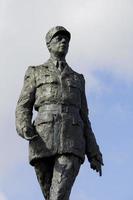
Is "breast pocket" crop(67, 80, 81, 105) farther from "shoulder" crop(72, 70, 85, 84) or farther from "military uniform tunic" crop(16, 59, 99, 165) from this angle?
"shoulder" crop(72, 70, 85, 84)

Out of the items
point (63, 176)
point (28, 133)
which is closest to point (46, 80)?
point (28, 133)

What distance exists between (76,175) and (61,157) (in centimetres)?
42

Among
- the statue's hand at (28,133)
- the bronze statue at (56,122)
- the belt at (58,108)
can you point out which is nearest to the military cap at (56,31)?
the bronze statue at (56,122)

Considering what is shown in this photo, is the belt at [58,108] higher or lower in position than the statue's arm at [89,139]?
higher

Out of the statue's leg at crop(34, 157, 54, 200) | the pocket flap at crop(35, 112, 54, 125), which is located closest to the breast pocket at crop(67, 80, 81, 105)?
the pocket flap at crop(35, 112, 54, 125)

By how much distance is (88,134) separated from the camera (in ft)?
50.5

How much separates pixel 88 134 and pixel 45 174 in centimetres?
103

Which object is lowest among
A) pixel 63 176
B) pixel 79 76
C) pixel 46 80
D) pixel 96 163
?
pixel 63 176

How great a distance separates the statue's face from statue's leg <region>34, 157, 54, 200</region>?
6.16 feet

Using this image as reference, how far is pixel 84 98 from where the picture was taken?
51.2 ft

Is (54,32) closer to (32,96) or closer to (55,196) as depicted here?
(32,96)

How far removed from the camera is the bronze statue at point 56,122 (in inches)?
580

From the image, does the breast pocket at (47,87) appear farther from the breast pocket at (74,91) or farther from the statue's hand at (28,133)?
the statue's hand at (28,133)

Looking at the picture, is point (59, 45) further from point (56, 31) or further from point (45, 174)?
point (45, 174)
